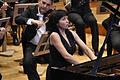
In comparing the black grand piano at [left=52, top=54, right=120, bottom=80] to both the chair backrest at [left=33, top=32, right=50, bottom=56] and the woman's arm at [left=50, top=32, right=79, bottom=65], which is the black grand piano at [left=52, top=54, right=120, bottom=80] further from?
the chair backrest at [left=33, top=32, right=50, bottom=56]

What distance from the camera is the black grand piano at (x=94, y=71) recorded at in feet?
7.89

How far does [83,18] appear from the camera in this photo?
17.1ft

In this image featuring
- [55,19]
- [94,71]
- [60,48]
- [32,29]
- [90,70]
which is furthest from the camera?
[32,29]

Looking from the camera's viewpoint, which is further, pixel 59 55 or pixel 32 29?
pixel 32 29

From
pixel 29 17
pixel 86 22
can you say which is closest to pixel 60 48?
pixel 29 17

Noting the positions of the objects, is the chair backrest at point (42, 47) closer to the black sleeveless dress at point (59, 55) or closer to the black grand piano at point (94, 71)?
the black sleeveless dress at point (59, 55)

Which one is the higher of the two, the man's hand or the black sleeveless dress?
the man's hand

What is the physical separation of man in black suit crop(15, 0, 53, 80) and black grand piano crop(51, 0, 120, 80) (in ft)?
3.79

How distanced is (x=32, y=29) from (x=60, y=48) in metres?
0.90

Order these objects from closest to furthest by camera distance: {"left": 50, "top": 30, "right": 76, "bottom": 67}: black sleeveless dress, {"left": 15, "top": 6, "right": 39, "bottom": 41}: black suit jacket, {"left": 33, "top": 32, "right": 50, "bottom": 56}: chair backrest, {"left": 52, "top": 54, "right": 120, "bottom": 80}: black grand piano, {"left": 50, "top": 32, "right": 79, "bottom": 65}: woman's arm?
{"left": 52, "top": 54, "right": 120, "bottom": 80}: black grand piano
{"left": 50, "top": 32, "right": 79, "bottom": 65}: woman's arm
{"left": 50, "top": 30, "right": 76, "bottom": 67}: black sleeveless dress
{"left": 33, "top": 32, "right": 50, "bottom": 56}: chair backrest
{"left": 15, "top": 6, "right": 39, "bottom": 41}: black suit jacket

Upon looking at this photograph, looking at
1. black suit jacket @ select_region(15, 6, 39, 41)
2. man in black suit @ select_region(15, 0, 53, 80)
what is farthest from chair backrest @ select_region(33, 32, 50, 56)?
black suit jacket @ select_region(15, 6, 39, 41)

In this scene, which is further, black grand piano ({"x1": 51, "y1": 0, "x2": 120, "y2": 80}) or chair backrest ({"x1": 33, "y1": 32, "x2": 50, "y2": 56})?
chair backrest ({"x1": 33, "y1": 32, "x2": 50, "y2": 56})

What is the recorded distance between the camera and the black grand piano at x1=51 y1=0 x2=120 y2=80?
7.89ft

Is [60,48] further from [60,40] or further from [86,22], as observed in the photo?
[86,22]
